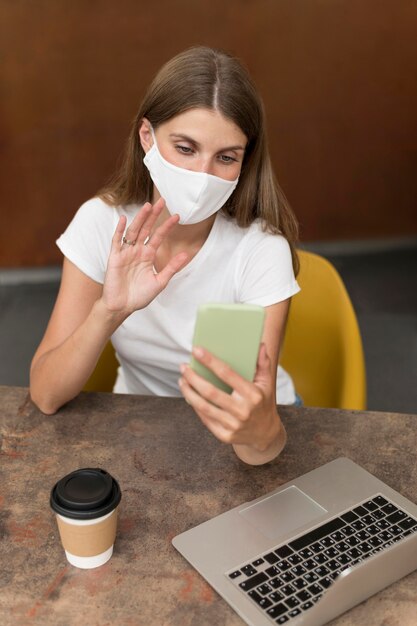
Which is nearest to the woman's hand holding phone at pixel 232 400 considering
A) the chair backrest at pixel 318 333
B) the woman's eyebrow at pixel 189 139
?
the woman's eyebrow at pixel 189 139

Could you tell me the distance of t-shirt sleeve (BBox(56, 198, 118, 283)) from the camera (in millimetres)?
1582

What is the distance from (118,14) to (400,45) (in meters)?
1.37

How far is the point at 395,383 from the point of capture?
115 inches

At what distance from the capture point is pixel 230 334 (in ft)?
3.31

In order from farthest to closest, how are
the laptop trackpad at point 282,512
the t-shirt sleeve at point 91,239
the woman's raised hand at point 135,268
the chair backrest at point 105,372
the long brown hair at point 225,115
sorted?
the chair backrest at point 105,372 < the t-shirt sleeve at point 91,239 < the long brown hair at point 225,115 < the woman's raised hand at point 135,268 < the laptop trackpad at point 282,512

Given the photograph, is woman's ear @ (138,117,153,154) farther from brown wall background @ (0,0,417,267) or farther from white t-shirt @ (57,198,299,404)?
brown wall background @ (0,0,417,267)

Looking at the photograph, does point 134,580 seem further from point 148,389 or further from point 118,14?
point 118,14

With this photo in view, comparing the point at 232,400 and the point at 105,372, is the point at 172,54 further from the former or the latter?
the point at 232,400

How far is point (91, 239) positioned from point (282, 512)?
0.75 meters

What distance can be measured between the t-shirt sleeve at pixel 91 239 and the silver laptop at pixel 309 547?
65cm

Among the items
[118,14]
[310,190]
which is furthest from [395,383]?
[118,14]

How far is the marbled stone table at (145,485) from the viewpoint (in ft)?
3.30

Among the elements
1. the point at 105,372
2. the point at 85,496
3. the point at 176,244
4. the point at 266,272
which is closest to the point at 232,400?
the point at 85,496

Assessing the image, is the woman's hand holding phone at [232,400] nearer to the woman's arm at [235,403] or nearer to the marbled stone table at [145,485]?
the woman's arm at [235,403]
